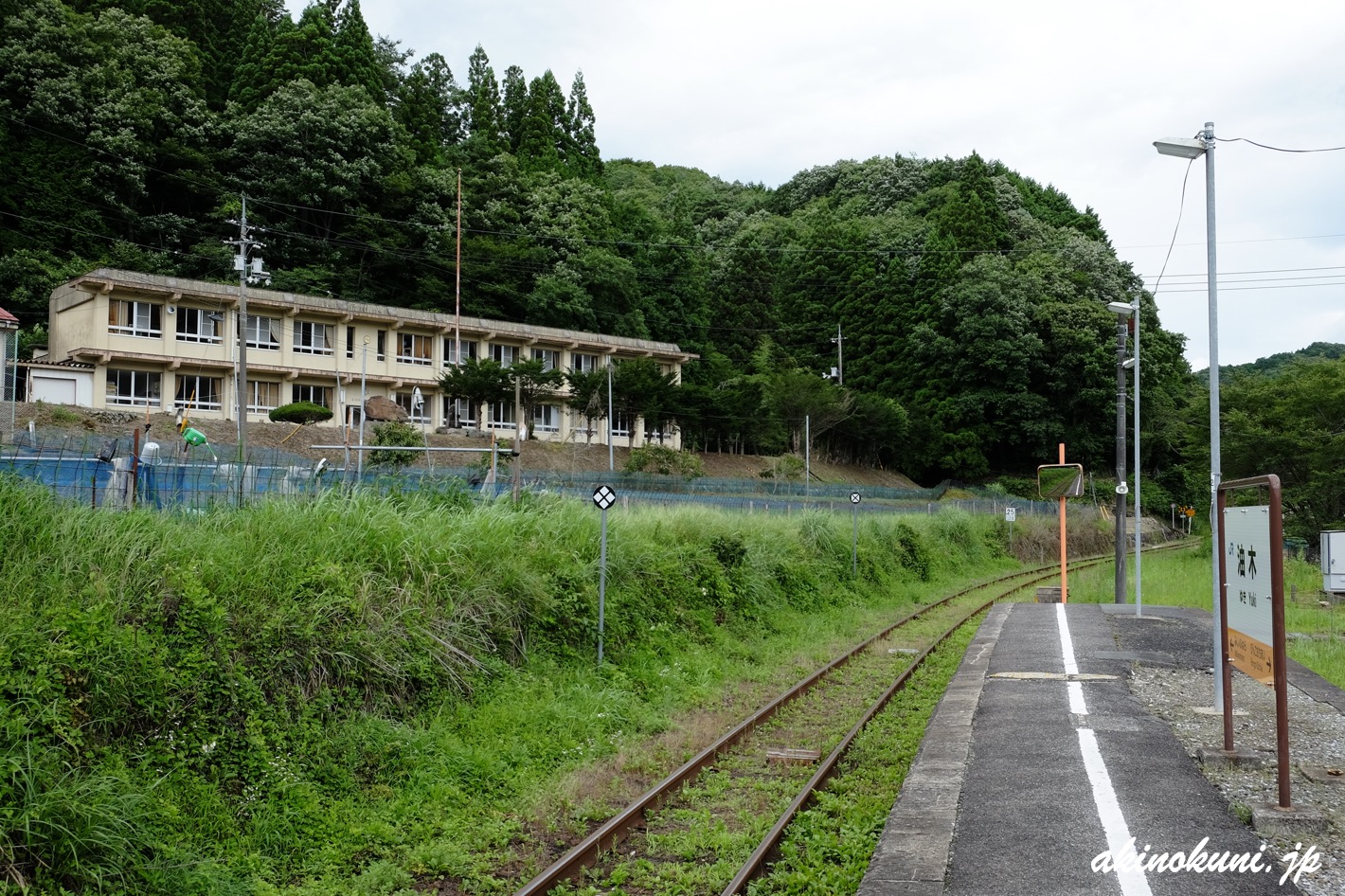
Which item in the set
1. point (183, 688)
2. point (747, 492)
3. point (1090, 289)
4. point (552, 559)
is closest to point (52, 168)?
point (747, 492)

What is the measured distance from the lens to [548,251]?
54.8 metres

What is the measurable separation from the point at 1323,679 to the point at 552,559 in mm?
8715

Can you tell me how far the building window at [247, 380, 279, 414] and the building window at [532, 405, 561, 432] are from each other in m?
11.5

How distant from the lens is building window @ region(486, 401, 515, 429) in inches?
1780

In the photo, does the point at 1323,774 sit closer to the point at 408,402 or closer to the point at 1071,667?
the point at 1071,667

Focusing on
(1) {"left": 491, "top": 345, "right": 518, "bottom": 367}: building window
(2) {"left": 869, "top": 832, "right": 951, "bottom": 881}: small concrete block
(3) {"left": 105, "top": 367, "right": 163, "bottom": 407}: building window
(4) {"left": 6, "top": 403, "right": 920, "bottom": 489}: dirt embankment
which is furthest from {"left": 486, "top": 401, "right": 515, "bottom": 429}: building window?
(2) {"left": 869, "top": 832, "right": 951, "bottom": 881}: small concrete block

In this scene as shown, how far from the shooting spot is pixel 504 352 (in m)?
48.8

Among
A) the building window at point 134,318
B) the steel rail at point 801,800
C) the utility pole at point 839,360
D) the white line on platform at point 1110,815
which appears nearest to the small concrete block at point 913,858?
the steel rail at point 801,800

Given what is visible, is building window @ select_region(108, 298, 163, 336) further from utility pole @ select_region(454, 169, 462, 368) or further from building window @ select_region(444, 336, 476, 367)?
building window @ select_region(444, 336, 476, 367)

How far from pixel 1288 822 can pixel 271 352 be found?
134 feet

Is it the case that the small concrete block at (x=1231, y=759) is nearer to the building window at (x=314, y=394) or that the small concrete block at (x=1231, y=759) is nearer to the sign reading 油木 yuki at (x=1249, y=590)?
the sign reading 油木 yuki at (x=1249, y=590)

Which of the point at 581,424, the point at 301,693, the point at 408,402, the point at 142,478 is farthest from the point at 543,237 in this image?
the point at 301,693

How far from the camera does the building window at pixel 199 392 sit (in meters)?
38.5

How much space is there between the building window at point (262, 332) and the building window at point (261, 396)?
4.97ft
